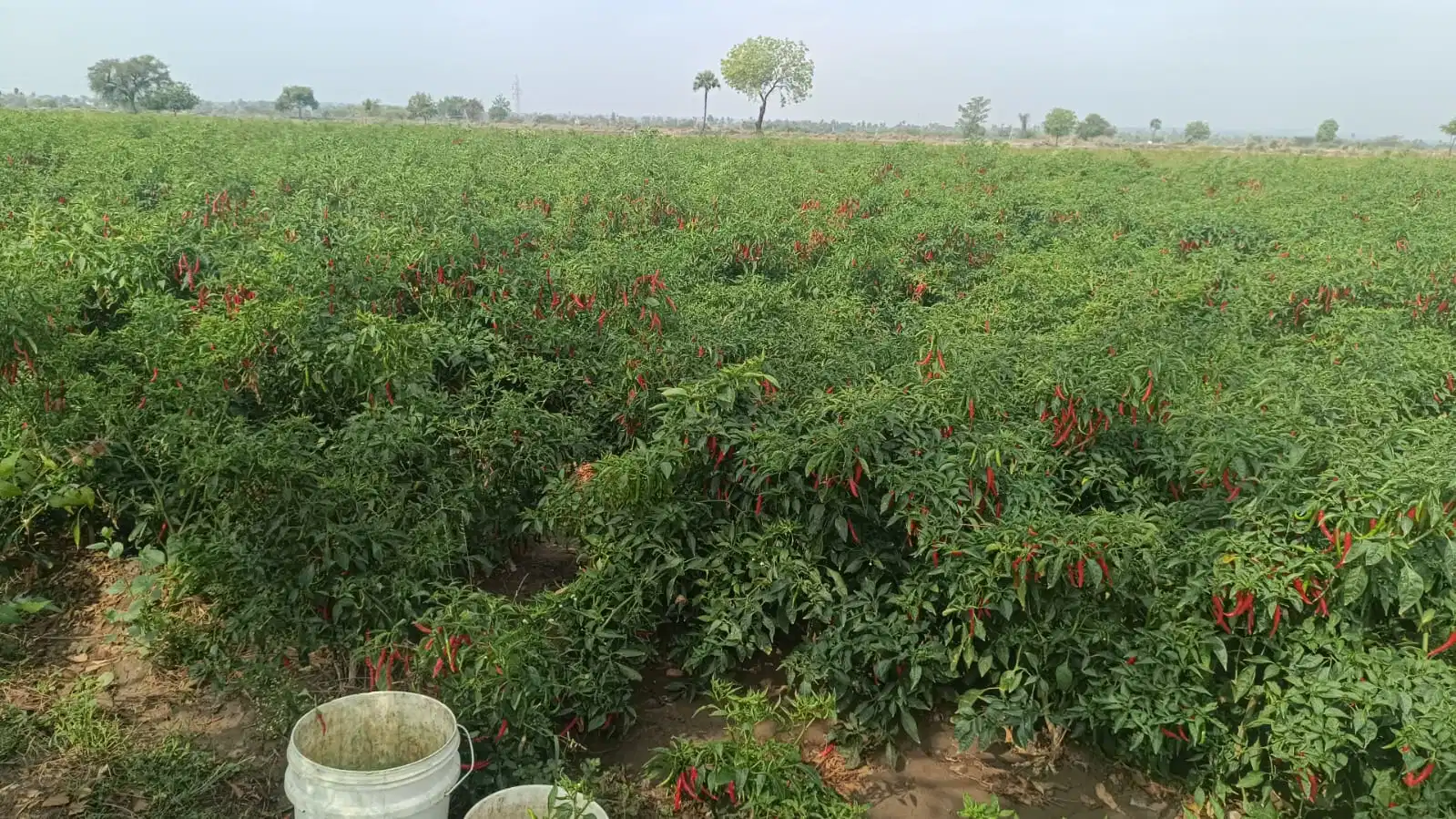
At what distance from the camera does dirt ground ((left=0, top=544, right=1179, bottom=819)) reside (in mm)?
2959

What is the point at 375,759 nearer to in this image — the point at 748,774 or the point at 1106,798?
the point at 748,774

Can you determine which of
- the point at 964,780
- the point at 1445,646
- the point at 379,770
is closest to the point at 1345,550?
the point at 1445,646

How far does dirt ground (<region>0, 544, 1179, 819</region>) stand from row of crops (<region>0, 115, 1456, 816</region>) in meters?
0.17

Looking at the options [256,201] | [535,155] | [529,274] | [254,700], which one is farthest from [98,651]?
[535,155]

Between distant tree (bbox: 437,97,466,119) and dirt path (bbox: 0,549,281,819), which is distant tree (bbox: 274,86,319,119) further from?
dirt path (bbox: 0,549,281,819)

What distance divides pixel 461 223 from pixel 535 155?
8301mm

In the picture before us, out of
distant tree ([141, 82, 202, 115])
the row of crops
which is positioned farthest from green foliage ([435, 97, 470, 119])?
the row of crops

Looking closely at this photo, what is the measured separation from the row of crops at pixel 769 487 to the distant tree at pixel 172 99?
58.9 m

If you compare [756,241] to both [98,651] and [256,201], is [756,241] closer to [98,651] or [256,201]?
[256,201]

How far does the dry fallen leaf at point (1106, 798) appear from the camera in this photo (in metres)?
3.29

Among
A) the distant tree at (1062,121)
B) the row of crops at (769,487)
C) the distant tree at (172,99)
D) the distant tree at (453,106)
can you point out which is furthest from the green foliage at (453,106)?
the row of crops at (769,487)

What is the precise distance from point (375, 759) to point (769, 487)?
1.78 m

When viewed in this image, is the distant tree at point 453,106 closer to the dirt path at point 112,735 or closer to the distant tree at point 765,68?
the distant tree at point 765,68

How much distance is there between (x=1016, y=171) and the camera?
1595 cm
